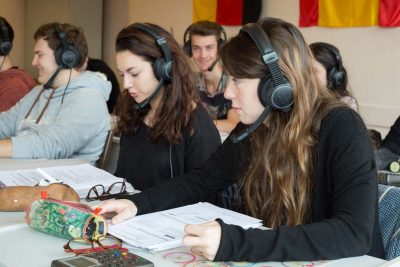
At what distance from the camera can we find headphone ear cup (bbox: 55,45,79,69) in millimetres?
2297

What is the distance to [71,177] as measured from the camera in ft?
5.43

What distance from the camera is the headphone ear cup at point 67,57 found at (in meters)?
2.30

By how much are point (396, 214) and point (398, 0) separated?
8.24 ft

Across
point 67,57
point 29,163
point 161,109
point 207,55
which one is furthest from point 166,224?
point 207,55

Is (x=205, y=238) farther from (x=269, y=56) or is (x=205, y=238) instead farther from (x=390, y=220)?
(x=390, y=220)

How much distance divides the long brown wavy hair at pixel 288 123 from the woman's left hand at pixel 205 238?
323 millimetres

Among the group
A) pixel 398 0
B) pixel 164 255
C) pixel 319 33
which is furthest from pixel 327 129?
pixel 319 33

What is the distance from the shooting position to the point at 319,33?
395 centimetres

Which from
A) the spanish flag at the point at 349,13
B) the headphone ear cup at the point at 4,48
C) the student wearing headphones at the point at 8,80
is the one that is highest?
the spanish flag at the point at 349,13

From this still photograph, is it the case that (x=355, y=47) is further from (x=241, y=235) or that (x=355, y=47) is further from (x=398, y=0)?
(x=241, y=235)

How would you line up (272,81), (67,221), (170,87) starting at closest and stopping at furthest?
(67,221)
(272,81)
(170,87)

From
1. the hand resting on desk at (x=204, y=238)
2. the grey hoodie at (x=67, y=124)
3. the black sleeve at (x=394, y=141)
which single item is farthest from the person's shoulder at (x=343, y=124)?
the black sleeve at (x=394, y=141)

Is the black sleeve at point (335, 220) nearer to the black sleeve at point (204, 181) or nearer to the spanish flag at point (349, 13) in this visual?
the black sleeve at point (204, 181)

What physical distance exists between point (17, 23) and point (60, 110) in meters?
4.18
